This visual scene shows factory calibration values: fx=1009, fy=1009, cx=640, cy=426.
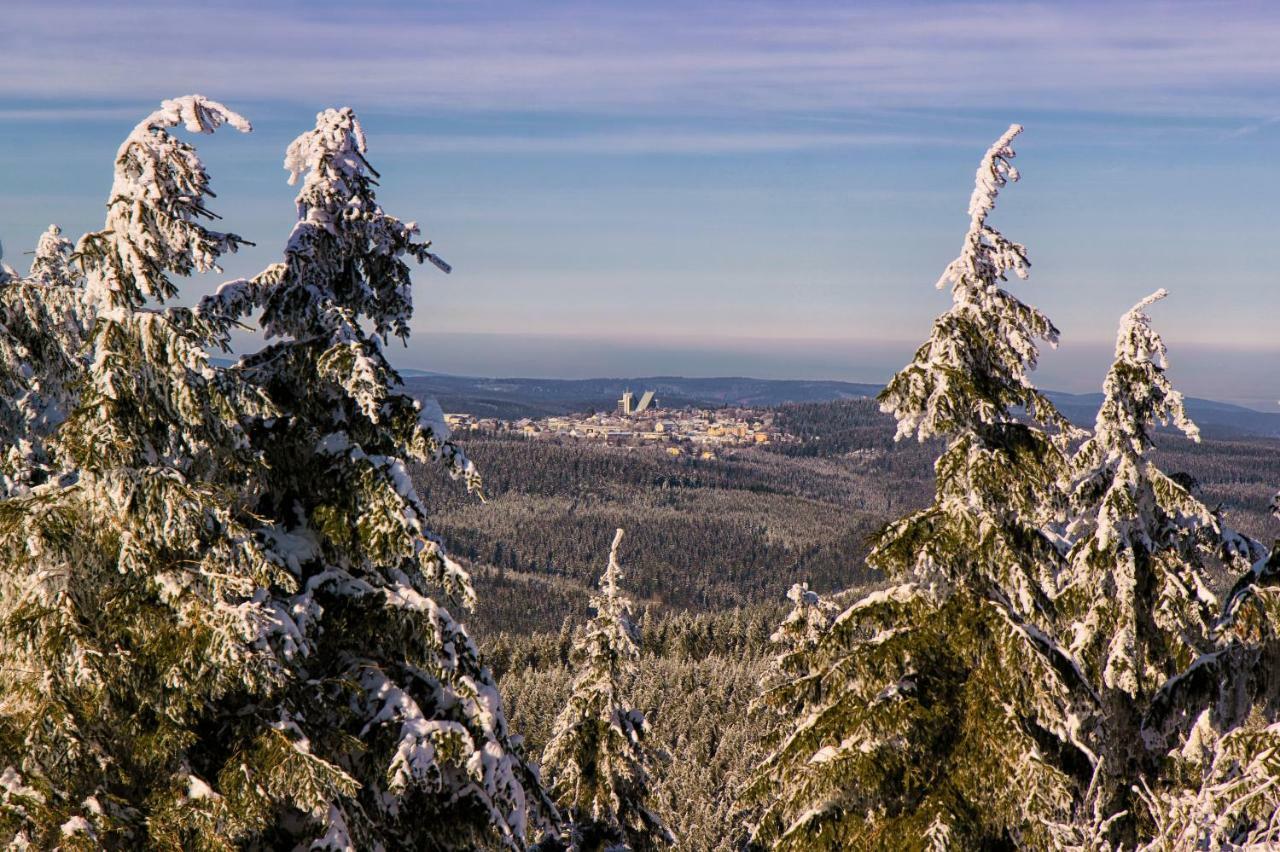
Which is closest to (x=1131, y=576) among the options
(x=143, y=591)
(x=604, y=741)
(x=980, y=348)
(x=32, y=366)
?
(x=980, y=348)

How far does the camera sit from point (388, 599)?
989 cm

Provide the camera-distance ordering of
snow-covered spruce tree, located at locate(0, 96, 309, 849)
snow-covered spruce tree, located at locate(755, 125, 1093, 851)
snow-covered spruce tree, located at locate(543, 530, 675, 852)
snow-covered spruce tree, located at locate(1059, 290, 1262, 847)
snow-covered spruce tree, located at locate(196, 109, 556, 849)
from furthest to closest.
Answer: snow-covered spruce tree, located at locate(543, 530, 675, 852), snow-covered spruce tree, located at locate(1059, 290, 1262, 847), snow-covered spruce tree, located at locate(755, 125, 1093, 851), snow-covered spruce tree, located at locate(196, 109, 556, 849), snow-covered spruce tree, located at locate(0, 96, 309, 849)

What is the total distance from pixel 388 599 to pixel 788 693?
595cm

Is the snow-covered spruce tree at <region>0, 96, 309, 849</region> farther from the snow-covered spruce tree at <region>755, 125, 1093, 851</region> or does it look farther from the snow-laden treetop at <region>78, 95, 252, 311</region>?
the snow-covered spruce tree at <region>755, 125, 1093, 851</region>

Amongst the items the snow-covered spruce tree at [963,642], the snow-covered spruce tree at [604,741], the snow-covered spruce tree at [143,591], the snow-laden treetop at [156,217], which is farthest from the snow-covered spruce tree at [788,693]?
the snow-laden treetop at [156,217]

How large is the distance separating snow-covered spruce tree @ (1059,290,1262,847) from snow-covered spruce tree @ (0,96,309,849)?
360 inches

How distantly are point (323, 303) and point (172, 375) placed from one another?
8.08 feet

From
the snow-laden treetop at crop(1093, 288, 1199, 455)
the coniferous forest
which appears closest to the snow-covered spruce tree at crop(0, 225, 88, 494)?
the coniferous forest

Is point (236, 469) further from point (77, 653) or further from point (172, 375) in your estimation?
point (77, 653)

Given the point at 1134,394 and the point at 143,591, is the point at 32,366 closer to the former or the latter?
the point at 143,591

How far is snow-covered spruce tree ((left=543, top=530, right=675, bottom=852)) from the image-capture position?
23188 millimetres

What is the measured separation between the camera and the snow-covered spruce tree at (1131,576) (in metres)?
12.1

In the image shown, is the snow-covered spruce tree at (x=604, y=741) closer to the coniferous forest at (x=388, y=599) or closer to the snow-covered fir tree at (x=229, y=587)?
the coniferous forest at (x=388, y=599)

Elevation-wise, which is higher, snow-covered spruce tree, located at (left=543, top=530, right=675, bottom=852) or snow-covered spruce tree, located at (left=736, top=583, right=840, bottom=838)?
snow-covered spruce tree, located at (left=736, top=583, right=840, bottom=838)
